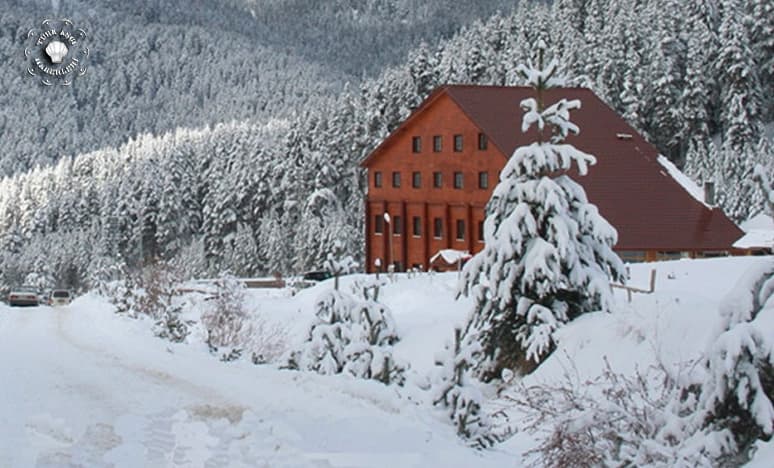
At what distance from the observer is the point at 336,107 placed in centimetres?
10319

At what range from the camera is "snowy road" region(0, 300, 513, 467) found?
376 inches

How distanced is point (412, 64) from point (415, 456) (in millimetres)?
82655

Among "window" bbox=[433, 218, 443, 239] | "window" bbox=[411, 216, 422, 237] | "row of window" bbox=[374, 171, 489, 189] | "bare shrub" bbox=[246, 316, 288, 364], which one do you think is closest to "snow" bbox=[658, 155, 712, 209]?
"row of window" bbox=[374, 171, 489, 189]

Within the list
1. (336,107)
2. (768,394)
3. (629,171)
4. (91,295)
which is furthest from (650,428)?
(336,107)

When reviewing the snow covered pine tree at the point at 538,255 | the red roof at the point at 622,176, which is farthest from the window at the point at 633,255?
the snow covered pine tree at the point at 538,255

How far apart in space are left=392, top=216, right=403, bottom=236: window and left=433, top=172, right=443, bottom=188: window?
3.64 m

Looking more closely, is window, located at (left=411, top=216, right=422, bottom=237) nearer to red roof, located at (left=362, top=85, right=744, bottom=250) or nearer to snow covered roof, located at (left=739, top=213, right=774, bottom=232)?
red roof, located at (left=362, top=85, right=744, bottom=250)

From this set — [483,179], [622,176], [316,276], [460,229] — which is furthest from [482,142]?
[316,276]

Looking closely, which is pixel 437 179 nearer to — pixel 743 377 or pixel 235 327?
pixel 235 327

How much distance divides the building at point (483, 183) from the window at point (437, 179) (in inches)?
2.2

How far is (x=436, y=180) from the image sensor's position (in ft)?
185

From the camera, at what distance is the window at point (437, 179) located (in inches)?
2202

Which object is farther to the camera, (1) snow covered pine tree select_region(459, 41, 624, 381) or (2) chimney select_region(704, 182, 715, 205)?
(2) chimney select_region(704, 182, 715, 205)

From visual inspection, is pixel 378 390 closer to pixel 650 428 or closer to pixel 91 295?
pixel 650 428
